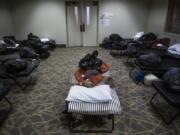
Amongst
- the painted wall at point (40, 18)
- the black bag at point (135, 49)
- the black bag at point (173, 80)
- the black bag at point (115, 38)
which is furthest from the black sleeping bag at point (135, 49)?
the painted wall at point (40, 18)

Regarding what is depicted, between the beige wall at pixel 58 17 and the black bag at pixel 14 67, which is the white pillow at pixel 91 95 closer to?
the black bag at pixel 14 67

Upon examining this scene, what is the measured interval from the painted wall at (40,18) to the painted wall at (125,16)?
1889mm

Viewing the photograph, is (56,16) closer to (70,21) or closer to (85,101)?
(70,21)

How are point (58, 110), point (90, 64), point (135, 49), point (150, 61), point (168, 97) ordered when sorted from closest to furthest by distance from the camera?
point (168, 97), point (58, 110), point (90, 64), point (150, 61), point (135, 49)

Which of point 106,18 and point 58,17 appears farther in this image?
point 106,18

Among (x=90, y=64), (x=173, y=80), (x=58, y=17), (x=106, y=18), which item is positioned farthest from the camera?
(x=106, y=18)

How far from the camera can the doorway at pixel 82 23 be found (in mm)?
7621

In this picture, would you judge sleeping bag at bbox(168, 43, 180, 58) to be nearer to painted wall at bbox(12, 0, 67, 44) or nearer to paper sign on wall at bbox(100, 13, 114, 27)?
paper sign on wall at bbox(100, 13, 114, 27)

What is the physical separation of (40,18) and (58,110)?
5918 millimetres

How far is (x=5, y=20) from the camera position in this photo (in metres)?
6.97

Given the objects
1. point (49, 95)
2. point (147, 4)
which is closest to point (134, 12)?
point (147, 4)

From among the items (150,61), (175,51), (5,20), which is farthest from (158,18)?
(5,20)

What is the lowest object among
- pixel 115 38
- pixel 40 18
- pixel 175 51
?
pixel 175 51

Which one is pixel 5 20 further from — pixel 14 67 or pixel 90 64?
pixel 90 64
